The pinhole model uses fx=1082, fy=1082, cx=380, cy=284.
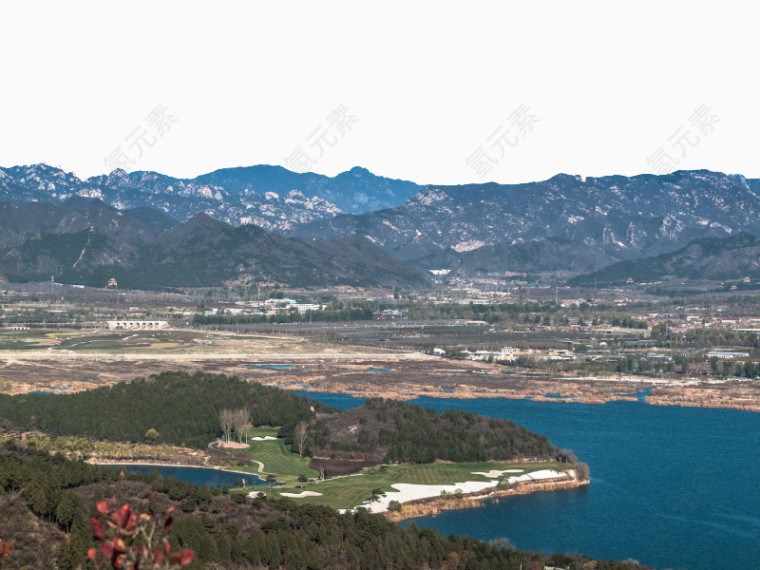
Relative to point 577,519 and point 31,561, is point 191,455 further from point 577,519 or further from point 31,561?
point 31,561

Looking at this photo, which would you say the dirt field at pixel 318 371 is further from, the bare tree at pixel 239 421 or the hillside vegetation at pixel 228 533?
the hillside vegetation at pixel 228 533

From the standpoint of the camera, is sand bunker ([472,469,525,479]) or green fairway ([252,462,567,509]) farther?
sand bunker ([472,469,525,479])

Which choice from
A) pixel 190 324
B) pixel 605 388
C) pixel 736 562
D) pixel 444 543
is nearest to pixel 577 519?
pixel 736 562

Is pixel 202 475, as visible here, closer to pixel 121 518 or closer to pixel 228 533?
pixel 228 533

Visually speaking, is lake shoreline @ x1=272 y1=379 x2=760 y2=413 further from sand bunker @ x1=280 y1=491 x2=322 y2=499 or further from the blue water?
sand bunker @ x1=280 y1=491 x2=322 y2=499

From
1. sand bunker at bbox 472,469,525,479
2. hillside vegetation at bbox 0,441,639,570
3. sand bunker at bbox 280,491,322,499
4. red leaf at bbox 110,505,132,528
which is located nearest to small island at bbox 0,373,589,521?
sand bunker at bbox 280,491,322,499

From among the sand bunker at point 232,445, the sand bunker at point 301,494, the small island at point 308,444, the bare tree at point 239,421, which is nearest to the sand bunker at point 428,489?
the small island at point 308,444

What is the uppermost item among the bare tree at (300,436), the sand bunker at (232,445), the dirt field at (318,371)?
the dirt field at (318,371)
